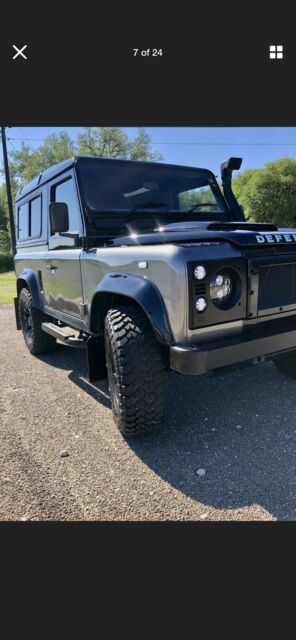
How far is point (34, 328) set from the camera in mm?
5047

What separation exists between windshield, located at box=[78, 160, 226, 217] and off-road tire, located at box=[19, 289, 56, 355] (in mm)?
2100

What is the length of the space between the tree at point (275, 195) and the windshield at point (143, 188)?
48.1 feet

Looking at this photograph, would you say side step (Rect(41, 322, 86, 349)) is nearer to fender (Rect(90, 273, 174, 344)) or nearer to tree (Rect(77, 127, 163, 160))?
fender (Rect(90, 273, 174, 344))

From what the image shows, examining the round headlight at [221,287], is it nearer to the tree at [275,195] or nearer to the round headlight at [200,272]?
the round headlight at [200,272]

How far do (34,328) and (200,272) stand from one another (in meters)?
3.46

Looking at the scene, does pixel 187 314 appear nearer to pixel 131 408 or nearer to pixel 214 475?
pixel 131 408

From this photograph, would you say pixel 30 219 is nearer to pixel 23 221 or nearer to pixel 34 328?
pixel 23 221

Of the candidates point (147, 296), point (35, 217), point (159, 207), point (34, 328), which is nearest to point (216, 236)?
point (147, 296)

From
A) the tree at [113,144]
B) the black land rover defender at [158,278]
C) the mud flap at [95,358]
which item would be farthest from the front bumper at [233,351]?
the tree at [113,144]

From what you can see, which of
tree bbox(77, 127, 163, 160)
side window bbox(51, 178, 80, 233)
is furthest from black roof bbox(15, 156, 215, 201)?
tree bbox(77, 127, 163, 160)

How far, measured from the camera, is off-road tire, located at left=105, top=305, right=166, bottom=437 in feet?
8.13

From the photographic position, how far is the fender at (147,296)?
7.27 ft

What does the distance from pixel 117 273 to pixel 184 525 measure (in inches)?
62.3

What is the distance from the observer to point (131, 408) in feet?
8.41
